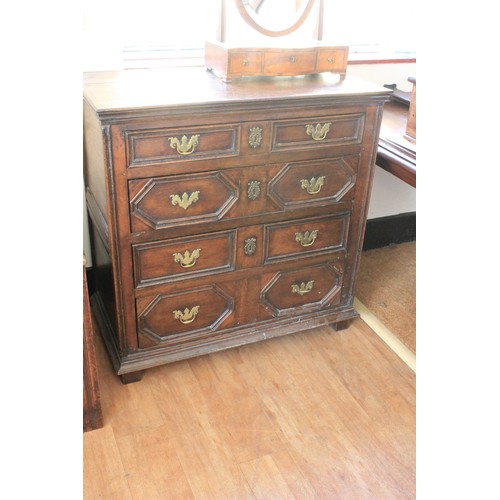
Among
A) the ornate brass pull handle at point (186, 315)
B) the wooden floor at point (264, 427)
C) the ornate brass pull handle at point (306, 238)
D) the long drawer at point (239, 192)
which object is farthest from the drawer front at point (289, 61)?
the wooden floor at point (264, 427)

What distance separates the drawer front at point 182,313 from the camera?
1.83 meters

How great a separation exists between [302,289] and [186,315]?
467 millimetres

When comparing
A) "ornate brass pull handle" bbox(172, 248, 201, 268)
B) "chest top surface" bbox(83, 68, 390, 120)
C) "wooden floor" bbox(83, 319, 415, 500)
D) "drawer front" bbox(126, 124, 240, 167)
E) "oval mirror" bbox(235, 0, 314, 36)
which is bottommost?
"wooden floor" bbox(83, 319, 415, 500)

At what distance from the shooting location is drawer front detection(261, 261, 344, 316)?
2.01 meters

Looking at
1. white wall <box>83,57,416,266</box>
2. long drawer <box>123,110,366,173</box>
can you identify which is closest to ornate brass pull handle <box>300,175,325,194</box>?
long drawer <box>123,110,366,173</box>

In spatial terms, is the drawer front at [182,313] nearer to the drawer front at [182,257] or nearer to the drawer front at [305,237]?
the drawer front at [182,257]

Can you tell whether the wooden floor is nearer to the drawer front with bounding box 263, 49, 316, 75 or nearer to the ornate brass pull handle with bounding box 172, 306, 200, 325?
the ornate brass pull handle with bounding box 172, 306, 200, 325

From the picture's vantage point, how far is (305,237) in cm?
195

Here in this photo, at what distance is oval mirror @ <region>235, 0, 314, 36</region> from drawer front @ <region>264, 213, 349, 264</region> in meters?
0.65

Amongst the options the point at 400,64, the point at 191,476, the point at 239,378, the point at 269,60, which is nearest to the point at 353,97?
the point at 269,60

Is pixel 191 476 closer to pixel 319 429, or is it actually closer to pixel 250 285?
pixel 319 429

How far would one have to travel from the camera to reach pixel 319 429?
5.92 feet

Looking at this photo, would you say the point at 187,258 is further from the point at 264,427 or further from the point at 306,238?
the point at 264,427

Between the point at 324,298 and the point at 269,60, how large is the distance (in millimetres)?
926
